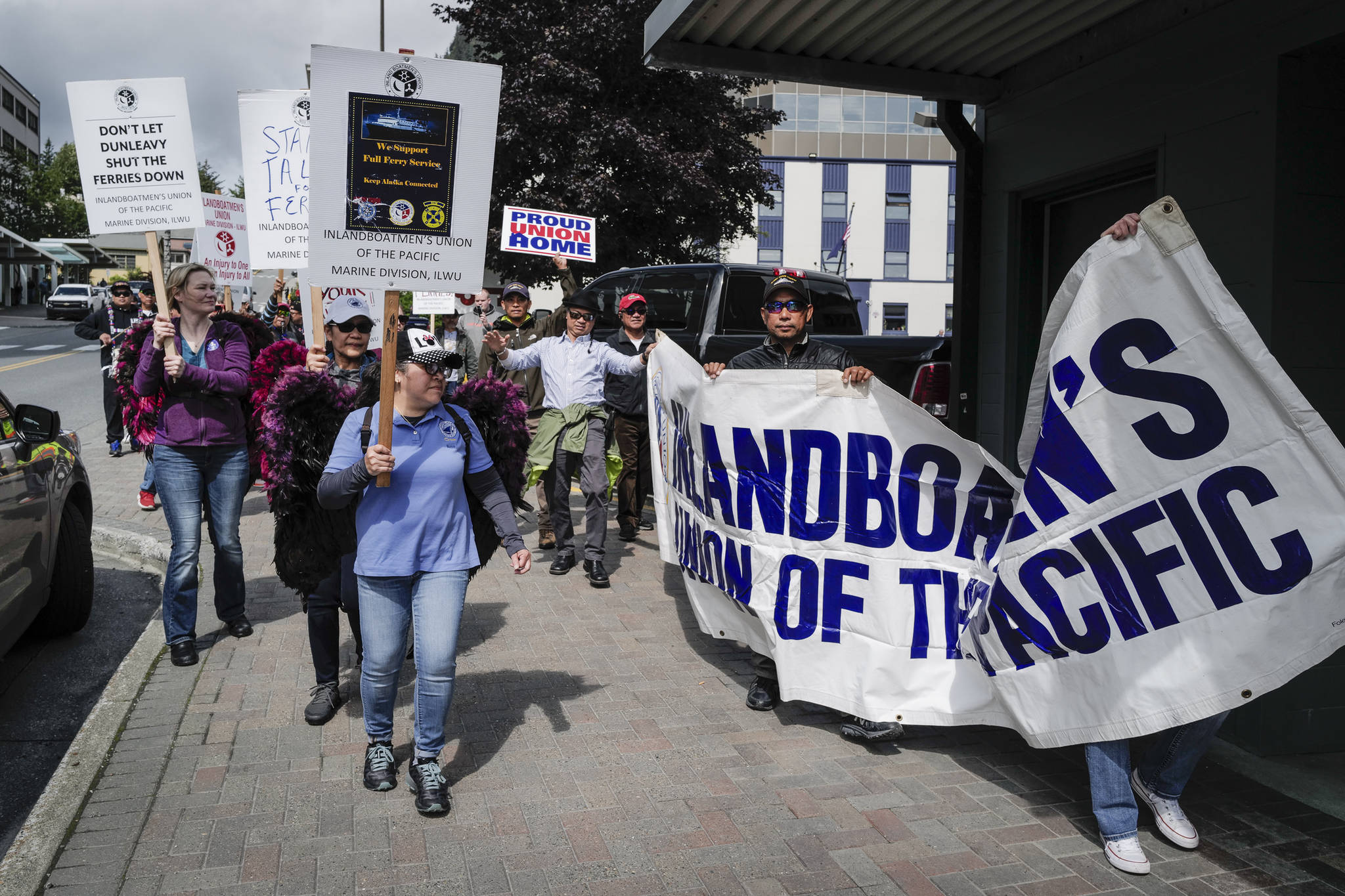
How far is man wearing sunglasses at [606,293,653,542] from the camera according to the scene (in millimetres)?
8414

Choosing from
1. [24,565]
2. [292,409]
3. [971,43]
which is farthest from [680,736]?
[971,43]

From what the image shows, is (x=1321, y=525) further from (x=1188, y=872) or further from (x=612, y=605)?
(x=612, y=605)

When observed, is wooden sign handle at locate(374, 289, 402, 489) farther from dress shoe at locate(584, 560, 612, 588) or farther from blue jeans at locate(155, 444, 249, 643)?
dress shoe at locate(584, 560, 612, 588)

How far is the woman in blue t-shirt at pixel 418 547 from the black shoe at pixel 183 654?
6.42 feet

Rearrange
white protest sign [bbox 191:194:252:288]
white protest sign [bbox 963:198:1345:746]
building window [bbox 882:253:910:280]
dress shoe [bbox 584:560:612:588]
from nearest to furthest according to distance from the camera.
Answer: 1. white protest sign [bbox 963:198:1345:746]
2. dress shoe [bbox 584:560:612:588]
3. white protest sign [bbox 191:194:252:288]
4. building window [bbox 882:253:910:280]

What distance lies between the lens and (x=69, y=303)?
47594 mm

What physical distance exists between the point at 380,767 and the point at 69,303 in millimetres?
51052

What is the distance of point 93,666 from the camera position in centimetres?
604

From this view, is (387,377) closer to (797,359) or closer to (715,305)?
(797,359)

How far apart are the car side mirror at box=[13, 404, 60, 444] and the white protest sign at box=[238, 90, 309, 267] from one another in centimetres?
188

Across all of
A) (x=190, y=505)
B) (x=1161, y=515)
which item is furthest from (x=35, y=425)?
(x=1161, y=515)

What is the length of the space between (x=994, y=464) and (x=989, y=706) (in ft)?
3.24

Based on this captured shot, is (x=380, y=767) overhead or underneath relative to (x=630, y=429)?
underneath

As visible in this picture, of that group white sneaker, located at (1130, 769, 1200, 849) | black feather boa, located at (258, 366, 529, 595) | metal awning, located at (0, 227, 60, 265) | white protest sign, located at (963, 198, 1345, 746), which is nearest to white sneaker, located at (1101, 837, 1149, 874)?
white sneaker, located at (1130, 769, 1200, 849)
